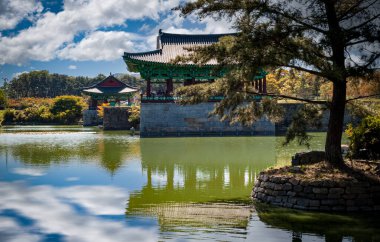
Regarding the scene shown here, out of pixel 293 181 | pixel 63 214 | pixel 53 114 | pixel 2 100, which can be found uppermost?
pixel 2 100

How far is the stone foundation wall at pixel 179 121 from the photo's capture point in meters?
27.2

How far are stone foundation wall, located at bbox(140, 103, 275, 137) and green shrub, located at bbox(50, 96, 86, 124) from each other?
2521cm

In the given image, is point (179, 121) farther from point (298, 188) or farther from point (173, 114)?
point (298, 188)

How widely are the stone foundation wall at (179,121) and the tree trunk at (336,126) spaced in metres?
18.5

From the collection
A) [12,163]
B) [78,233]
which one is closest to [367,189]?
[78,233]

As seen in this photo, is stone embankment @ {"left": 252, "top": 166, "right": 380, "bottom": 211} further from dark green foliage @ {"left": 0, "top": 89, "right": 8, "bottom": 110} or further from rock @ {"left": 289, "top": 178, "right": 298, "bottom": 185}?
dark green foliage @ {"left": 0, "top": 89, "right": 8, "bottom": 110}

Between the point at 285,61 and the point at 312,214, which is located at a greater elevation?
the point at 285,61

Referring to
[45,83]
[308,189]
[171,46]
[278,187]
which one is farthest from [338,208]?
[45,83]

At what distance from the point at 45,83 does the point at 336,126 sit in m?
86.5

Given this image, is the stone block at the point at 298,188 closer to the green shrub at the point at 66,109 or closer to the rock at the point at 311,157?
the rock at the point at 311,157

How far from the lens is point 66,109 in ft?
164

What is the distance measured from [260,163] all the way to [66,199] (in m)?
7.47

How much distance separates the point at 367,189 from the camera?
7.43m

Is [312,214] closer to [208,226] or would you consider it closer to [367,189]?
[367,189]
